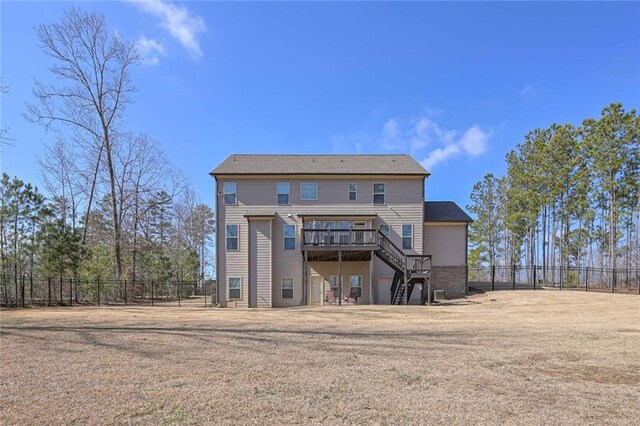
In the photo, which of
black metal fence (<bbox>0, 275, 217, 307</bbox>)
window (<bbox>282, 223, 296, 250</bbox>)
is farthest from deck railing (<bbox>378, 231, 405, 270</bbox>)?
black metal fence (<bbox>0, 275, 217, 307</bbox>)

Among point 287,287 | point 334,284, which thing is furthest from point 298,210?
point 334,284

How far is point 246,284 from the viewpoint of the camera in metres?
22.8

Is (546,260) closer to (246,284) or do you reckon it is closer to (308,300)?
(308,300)

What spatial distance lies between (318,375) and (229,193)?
744 inches

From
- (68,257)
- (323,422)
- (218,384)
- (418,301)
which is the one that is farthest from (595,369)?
(68,257)

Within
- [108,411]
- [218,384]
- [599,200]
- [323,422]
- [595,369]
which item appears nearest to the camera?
[323,422]

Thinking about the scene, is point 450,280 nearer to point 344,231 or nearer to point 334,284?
point 334,284

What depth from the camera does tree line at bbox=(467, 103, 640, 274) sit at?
28.8 meters

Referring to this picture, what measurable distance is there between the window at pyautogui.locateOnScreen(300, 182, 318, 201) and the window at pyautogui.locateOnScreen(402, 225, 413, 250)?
5864mm

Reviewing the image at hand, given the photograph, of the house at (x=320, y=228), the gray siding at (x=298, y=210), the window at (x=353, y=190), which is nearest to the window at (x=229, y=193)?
the house at (x=320, y=228)

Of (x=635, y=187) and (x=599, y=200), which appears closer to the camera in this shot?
(x=635, y=187)

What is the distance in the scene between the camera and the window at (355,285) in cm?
2337

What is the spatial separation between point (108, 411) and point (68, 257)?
21.7 m

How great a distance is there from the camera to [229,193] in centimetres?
2355
